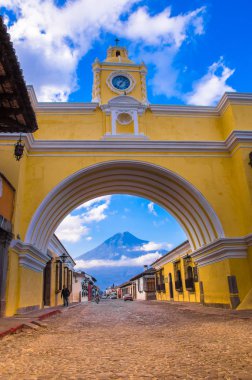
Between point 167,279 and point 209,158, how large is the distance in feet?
49.3

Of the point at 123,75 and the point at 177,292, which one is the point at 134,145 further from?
the point at 177,292

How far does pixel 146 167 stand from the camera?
11.5 m

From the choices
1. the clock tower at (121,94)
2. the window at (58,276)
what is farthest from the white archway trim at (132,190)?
the window at (58,276)

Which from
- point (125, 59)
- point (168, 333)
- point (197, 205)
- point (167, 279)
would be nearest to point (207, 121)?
point (197, 205)

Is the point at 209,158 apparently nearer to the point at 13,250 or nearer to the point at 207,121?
the point at 207,121

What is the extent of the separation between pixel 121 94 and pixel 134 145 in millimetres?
2689

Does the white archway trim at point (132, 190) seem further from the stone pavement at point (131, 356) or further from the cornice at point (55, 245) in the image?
the stone pavement at point (131, 356)

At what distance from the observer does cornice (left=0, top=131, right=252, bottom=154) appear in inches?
440

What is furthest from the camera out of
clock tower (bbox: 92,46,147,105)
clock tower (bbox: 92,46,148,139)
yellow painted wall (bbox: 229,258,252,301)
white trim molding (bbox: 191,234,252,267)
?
clock tower (bbox: 92,46,147,105)

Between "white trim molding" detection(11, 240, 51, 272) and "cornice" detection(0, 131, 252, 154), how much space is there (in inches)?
136

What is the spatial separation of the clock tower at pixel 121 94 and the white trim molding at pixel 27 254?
15.7 feet

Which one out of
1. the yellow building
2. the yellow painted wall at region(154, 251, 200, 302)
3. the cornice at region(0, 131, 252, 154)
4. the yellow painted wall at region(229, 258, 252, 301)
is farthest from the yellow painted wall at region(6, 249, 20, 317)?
the yellow painted wall at region(154, 251, 200, 302)

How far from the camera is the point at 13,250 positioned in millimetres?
9094

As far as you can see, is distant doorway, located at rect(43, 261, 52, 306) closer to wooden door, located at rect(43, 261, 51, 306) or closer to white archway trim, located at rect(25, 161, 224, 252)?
wooden door, located at rect(43, 261, 51, 306)
